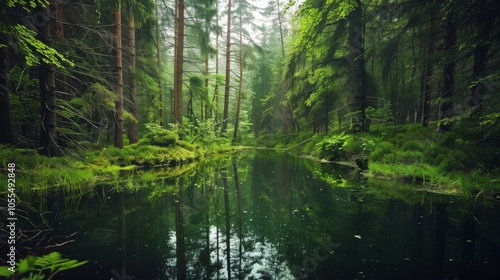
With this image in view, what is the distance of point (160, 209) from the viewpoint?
5676 mm

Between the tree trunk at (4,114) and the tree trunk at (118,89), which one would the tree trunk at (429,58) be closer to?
the tree trunk at (118,89)

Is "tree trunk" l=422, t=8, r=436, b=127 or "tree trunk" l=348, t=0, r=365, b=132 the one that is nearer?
"tree trunk" l=422, t=8, r=436, b=127

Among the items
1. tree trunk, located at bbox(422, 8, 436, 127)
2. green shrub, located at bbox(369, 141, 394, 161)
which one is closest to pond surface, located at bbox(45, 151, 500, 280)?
green shrub, located at bbox(369, 141, 394, 161)

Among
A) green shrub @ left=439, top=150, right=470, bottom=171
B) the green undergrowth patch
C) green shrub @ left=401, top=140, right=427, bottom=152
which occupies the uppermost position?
green shrub @ left=401, top=140, right=427, bottom=152

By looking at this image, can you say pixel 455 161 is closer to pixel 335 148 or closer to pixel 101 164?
pixel 335 148

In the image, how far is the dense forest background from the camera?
649cm

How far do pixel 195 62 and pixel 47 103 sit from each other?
935 centimetres

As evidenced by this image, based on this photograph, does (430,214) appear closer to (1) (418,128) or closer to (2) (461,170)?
(2) (461,170)

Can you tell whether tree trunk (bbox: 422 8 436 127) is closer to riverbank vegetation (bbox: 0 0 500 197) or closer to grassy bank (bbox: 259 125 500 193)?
riverbank vegetation (bbox: 0 0 500 197)

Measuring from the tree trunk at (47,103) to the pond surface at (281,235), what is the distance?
2.04 metres

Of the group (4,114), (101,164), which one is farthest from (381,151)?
(4,114)

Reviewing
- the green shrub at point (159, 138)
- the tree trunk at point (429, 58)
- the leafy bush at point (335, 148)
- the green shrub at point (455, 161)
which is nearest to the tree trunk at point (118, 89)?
the green shrub at point (159, 138)

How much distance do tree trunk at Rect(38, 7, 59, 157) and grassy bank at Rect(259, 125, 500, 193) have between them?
1028cm

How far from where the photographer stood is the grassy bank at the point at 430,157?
21.5ft
